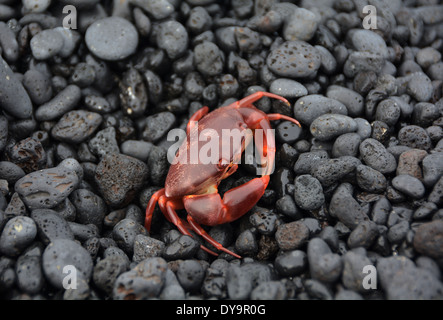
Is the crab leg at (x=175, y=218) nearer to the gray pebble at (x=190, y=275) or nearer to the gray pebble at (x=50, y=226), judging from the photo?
the gray pebble at (x=190, y=275)

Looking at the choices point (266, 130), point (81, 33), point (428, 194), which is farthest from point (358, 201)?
point (81, 33)

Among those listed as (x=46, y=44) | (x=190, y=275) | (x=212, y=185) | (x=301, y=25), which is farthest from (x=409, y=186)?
(x=46, y=44)

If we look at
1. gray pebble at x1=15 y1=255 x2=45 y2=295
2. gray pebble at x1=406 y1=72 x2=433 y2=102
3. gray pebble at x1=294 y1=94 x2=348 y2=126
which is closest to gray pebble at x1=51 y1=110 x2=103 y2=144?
gray pebble at x1=15 y1=255 x2=45 y2=295

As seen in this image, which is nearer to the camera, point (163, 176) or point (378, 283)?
point (378, 283)

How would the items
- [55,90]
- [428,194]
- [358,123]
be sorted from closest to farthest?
[428,194], [358,123], [55,90]

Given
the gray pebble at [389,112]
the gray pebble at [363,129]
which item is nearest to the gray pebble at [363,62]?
the gray pebble at [389,112]

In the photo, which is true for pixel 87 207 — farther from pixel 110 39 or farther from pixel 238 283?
pixel 110 39
